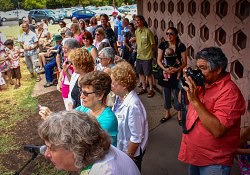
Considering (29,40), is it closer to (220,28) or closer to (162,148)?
(162,148)

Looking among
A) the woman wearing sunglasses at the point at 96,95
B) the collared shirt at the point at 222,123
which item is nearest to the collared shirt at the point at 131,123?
the woman wearing sunglasses at the point at 96,95

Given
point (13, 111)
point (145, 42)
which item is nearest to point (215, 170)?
point (145, 42)

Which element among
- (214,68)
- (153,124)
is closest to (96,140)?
(214,68)

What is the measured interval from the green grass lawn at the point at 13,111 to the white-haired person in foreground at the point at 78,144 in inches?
101

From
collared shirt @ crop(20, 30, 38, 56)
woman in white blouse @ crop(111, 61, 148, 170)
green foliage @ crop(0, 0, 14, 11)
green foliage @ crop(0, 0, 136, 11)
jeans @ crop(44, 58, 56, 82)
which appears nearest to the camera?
woman in white blouse @ crop(111, 61, 148, 170)

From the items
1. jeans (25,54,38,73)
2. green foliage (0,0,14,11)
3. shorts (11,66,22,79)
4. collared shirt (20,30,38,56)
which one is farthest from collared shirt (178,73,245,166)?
green foliage (0,0,14,11)

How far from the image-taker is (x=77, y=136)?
1424 millimetres

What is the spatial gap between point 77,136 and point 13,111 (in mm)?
5530

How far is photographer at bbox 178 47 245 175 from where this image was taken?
6.79ft

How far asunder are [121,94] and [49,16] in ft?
89.6

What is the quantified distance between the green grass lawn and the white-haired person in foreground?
2564mm

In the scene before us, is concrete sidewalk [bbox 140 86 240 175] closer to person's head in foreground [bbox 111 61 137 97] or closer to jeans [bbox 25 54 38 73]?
person's head in foreground [bbox 111 61 137 97]

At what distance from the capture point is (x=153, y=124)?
489 centimetres

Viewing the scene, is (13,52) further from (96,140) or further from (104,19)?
(96,140)
